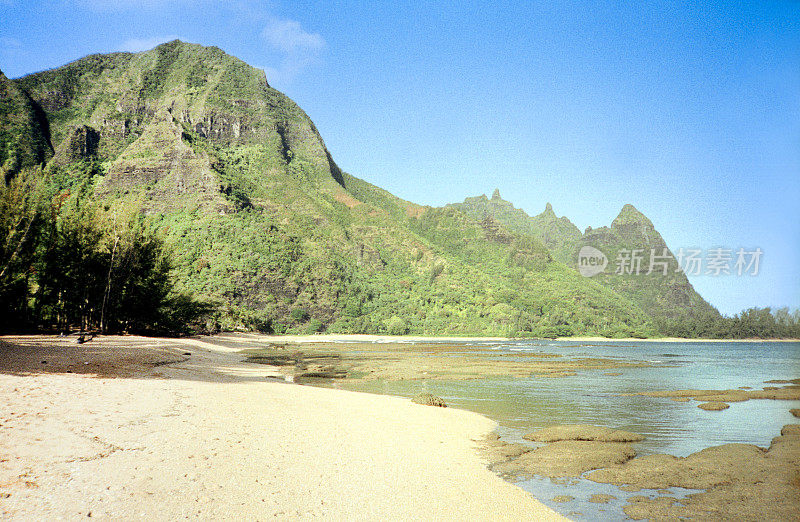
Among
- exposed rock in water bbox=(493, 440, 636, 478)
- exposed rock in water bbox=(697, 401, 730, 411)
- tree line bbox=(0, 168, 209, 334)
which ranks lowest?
exposed rock in water bbox=(697, 401, 730, 411)

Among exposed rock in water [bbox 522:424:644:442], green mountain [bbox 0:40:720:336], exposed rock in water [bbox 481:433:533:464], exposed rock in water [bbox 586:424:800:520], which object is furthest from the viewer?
green mountain [bbox 0:40:720:336]

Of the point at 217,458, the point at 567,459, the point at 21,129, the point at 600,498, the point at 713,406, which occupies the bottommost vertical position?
the point at 713,406

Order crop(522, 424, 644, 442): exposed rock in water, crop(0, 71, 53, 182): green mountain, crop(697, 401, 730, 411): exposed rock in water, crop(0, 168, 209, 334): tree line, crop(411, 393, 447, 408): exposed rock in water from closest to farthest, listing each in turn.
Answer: crop(522, 424, 644, 442): exposed rock in water → crop(411, 393, 447, 408): exposed rock in water → crop(697, 401, 730, 411): exposed rock in water → crop(0, 168, 209, 334): tree line → crop(0, 71, 53, 182): green mountain

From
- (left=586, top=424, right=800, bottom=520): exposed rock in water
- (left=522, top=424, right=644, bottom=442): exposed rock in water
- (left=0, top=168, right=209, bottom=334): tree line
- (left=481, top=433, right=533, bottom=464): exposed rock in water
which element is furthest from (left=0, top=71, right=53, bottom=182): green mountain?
(left=586, top=424, right=800, bottom=520): exposed rock in water

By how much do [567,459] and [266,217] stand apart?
119724mm

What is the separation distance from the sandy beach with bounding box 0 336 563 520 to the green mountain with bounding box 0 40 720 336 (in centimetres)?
5582

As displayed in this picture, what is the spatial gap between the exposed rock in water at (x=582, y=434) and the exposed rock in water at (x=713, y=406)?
25.6 ft

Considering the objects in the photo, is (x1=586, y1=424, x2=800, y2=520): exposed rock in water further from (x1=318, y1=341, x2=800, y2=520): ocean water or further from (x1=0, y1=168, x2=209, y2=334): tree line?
(x1=0, y1=168, x2=209, y2=334): tree line

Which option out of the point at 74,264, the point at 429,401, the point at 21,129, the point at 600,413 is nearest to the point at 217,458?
the point at 429,401

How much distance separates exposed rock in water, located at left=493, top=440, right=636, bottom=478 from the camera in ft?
29.7

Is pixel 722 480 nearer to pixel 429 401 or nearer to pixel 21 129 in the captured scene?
pixel 429 401

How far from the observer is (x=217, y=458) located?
7.27 m

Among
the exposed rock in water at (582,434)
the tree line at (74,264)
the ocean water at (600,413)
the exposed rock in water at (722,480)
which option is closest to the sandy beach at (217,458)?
the ocean water at (600,413)

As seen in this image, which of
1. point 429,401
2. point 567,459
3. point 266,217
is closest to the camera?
point 567,459
